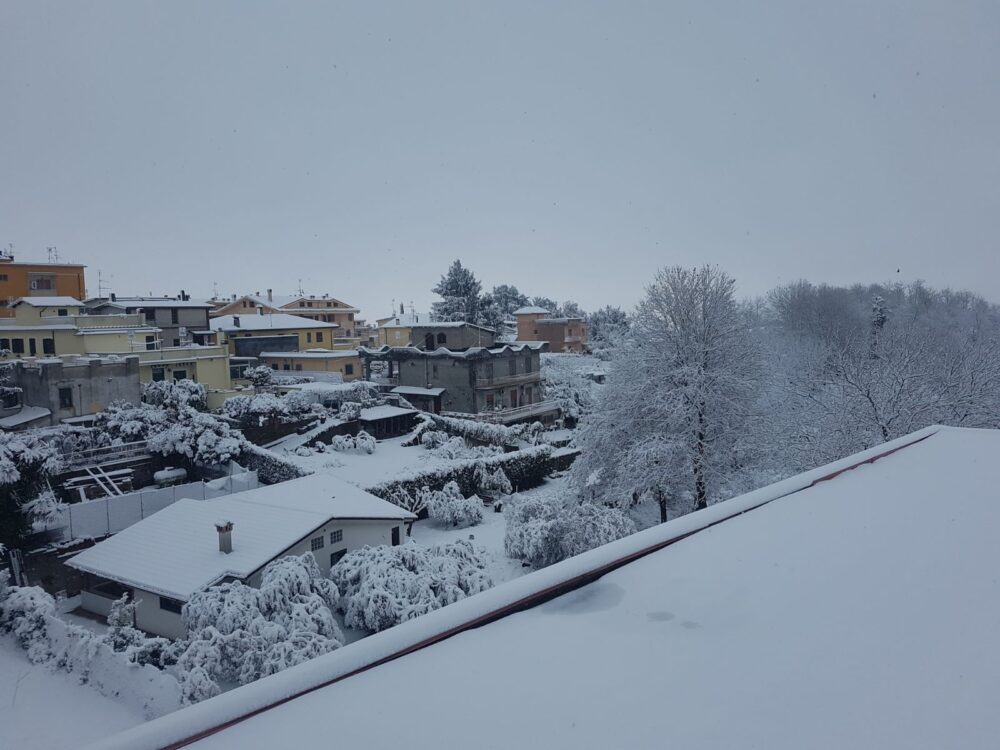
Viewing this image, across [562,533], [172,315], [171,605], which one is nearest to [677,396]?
[562,533]

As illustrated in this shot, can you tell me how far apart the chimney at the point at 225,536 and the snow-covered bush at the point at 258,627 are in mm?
1602

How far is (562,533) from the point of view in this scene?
1360 centimetres

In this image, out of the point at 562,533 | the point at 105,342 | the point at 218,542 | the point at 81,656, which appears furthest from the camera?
the point at 105,342

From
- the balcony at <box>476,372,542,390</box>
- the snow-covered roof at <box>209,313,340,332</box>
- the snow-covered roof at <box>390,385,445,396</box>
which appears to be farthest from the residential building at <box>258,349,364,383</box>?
the balcony at <box>476,372,542,390</box>

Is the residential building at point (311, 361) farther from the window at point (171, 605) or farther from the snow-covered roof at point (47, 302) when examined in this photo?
the window at point (171, 605)

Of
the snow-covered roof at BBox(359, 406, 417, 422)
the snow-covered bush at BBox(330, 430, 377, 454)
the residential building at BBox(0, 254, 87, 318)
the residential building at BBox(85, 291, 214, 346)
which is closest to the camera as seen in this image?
the snow-covered bush at BBox(330, 430, 377, 454)

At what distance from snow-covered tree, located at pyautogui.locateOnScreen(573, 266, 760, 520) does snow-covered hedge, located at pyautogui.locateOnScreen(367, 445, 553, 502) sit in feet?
17.2

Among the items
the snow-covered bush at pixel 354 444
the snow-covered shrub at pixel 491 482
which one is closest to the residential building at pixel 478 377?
the snow-covered bush at pixel 354 444

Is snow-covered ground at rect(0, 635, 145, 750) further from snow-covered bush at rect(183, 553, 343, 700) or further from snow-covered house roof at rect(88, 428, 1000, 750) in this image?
snow-covered house roof at rect(88, 428, 1000, 750)

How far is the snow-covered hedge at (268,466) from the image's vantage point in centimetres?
1938

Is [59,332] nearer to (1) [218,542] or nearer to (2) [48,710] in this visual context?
(1) [218,542]

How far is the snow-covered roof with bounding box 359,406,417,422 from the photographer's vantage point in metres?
25.2

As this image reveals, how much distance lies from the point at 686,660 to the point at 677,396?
13084 millimetres

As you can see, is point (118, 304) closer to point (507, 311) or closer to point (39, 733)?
point (39, 733)
